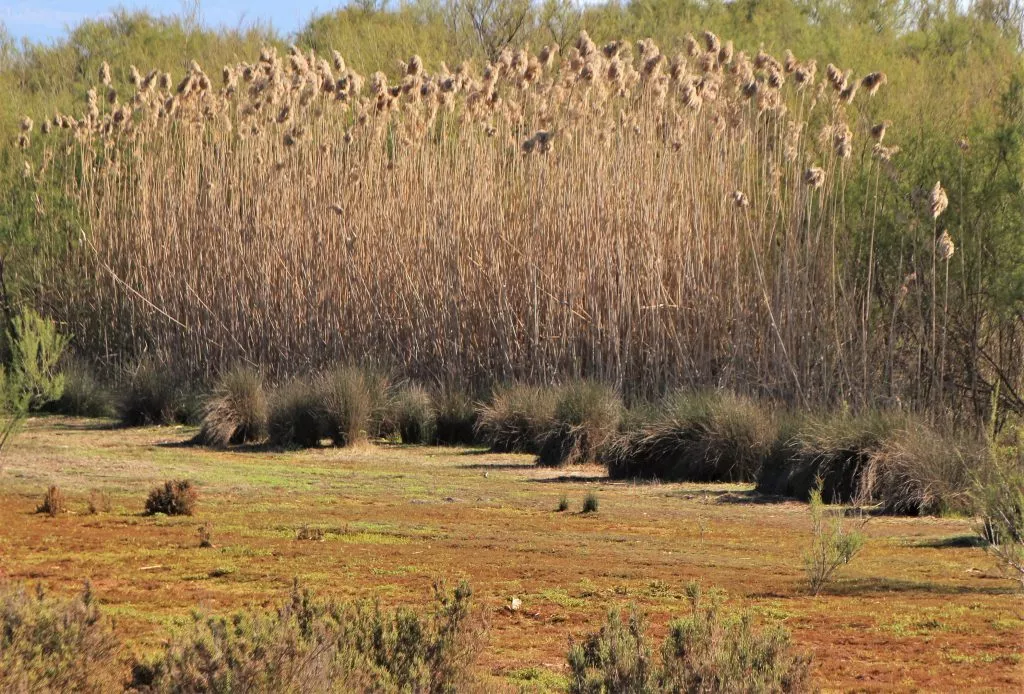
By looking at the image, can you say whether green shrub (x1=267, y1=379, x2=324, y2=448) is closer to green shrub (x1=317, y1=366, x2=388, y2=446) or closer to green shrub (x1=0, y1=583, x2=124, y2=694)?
green shrub (x1=317, y1=366, x2=388, y2=446)

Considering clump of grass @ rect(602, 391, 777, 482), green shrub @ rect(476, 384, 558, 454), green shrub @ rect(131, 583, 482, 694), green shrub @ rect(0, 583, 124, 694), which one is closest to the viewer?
green shrub @ rect(131, 583, 482, 694)

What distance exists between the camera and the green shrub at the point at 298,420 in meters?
14.2

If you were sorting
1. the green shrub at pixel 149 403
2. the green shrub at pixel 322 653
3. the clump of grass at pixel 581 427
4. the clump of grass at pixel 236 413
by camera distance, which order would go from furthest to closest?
the green shrub at pixel 149 403, the clump of grass at pixel 236 413, the clump of grass at pixel 581 427, the green shrub at pixel 322 653

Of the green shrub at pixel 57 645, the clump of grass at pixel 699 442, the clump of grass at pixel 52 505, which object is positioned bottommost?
the green shrub at pixel 57 645

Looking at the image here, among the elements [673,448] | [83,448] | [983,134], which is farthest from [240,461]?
[983,134]

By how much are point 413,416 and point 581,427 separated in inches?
104

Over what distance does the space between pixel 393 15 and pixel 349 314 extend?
20.3 m

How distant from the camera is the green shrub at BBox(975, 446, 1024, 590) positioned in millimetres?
→ 5879

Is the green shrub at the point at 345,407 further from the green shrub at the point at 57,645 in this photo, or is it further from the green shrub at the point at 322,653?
the green shrub at the point at 57,645

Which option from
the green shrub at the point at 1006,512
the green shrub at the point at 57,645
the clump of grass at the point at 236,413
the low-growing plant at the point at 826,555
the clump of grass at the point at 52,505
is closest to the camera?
the green shrub at the point at 57,645

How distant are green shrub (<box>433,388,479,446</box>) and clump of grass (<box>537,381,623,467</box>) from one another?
6.21 feet

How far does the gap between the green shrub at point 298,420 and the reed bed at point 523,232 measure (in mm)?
1696

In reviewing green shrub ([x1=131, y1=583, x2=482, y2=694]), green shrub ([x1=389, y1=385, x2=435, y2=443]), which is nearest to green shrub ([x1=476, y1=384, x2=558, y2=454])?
green shrub ([x1=389, y1=385, x2=435, y2=443])

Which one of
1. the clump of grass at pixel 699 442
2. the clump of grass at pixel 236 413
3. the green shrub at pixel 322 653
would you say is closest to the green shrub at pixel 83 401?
the clump of grass at pixel 236 413
